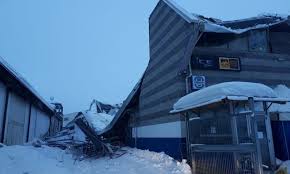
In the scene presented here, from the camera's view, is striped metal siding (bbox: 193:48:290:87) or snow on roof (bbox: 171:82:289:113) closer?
snow on roof (bbox: 171:82:289:113)

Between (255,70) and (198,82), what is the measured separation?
3.05 m

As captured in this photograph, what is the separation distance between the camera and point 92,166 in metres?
13.2

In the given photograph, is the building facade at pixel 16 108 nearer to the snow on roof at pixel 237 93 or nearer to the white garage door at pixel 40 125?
the white garage door at pixel 40 125

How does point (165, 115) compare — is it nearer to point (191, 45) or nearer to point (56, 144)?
point (191, 45)

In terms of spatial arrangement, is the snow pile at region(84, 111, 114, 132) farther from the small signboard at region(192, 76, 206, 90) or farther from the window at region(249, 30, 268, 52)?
the window at region(249, 30, 268, 52)

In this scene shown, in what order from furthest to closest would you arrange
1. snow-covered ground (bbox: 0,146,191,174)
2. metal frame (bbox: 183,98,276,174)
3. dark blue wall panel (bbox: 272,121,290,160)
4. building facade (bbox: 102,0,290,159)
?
1. building facade (bbox: 102,0,290,159)
2. dark blue wall panel (bbox: 272,121,290,160)
3. snow-covered ground (bbox: 0,146,191,174)
4. metal frame (bbox: 183,98,276,174)

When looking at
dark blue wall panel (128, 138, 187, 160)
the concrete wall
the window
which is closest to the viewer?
dark blue wall panel (128, 138, 187, 160)

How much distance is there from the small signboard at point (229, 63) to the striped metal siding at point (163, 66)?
1.66 m

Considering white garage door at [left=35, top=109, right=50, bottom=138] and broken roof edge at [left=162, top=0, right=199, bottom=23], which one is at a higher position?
broken roof edge at [left=162, top=0, right=199, bottom=23]

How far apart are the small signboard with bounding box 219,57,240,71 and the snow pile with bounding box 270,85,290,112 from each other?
79.5 inches

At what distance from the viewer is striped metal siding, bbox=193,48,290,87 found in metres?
12.4

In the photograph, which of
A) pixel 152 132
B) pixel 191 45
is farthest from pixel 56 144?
pixel 191 45

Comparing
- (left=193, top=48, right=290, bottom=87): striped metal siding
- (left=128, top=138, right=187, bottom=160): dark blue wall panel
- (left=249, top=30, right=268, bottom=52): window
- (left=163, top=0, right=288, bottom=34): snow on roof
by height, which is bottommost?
(left=128, top=138, right=187, bottom=160): dark blue wall panel

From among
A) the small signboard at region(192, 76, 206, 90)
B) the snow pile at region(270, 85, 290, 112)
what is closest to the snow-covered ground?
the small signboard at region(192, 76, 206, 90)
